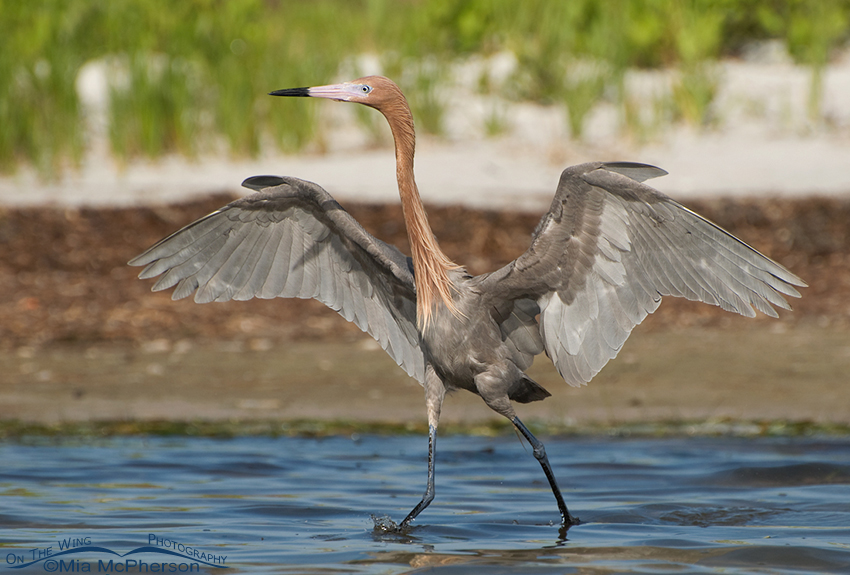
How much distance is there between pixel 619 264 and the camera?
195 inches

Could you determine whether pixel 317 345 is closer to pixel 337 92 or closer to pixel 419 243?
pixel 419 243

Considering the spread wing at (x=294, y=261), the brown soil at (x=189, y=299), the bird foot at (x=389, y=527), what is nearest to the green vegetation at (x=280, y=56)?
the brown soil at (x=189, y=299)

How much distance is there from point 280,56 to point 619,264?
9606mm

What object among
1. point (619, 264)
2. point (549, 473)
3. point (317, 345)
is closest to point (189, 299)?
point (317, 345)

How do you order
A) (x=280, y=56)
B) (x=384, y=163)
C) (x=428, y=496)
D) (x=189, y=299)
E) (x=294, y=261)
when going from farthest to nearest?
(x=280, y=56) < (x=384, y=163) < (x=189, y=299) < (x=294, y=261) < (x=428, y=496)

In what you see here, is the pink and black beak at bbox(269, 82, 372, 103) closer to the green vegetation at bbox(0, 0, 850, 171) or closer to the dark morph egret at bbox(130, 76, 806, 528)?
the dark morph egret at bbox(130, 76, 806, 528)

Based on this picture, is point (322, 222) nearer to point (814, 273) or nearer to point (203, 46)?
point (814, 273)

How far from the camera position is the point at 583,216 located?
482 cm

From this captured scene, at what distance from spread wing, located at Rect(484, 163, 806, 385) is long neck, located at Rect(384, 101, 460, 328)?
219 mm

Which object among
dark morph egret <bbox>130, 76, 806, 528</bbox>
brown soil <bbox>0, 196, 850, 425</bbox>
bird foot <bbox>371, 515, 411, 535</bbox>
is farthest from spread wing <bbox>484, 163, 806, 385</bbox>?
brown soil <bbox>0, 196, 850, 425</bbox>

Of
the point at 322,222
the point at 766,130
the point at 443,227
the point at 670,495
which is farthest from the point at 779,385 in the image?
the point at 766,130

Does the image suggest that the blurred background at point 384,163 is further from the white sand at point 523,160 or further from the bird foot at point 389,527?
the bird foot at point 389,527

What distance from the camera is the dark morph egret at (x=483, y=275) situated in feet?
15.8

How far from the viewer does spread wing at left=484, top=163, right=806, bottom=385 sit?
15.5 feet
